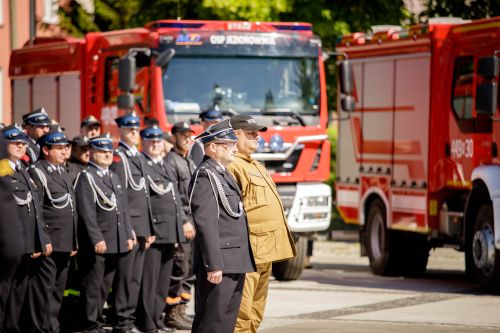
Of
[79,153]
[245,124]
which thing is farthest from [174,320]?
[245,124]

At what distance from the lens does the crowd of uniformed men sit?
1209 cm

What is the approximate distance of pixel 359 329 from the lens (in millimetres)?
13547

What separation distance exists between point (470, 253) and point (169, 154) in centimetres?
484

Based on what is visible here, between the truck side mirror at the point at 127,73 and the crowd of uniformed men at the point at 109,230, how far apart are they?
9.70 ft

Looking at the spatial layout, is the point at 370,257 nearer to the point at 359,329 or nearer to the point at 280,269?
the point at 280,269

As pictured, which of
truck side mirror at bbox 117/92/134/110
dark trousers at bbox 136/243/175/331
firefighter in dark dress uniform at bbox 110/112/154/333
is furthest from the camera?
truck side mirror at bbox 117/92/134/110

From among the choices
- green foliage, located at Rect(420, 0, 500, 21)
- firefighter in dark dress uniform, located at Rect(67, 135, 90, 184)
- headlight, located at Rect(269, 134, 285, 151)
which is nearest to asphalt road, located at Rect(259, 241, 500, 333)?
headlight, located at Rect(269, 134, 285, 151)

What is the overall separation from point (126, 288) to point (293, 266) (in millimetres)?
5742

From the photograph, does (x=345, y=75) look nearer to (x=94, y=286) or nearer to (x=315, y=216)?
(x=315, y=216)

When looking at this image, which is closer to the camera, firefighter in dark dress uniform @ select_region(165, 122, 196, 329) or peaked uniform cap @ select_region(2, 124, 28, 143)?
peaked uniform cap @ select_region(2, 124, 28, 143)

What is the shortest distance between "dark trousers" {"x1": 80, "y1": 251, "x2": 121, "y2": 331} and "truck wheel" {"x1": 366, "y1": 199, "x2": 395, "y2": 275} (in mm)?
7471

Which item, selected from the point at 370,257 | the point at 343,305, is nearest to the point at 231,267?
the point at 343,305

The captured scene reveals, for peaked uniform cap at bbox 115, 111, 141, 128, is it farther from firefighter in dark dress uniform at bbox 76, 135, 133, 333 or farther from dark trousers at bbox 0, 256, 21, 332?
dark trousers at bbox 0, 256, 21, 332

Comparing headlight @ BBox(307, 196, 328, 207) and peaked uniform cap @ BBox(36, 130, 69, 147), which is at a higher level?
peaked uniform cap @ BBox(36, 130, 69, 147)
